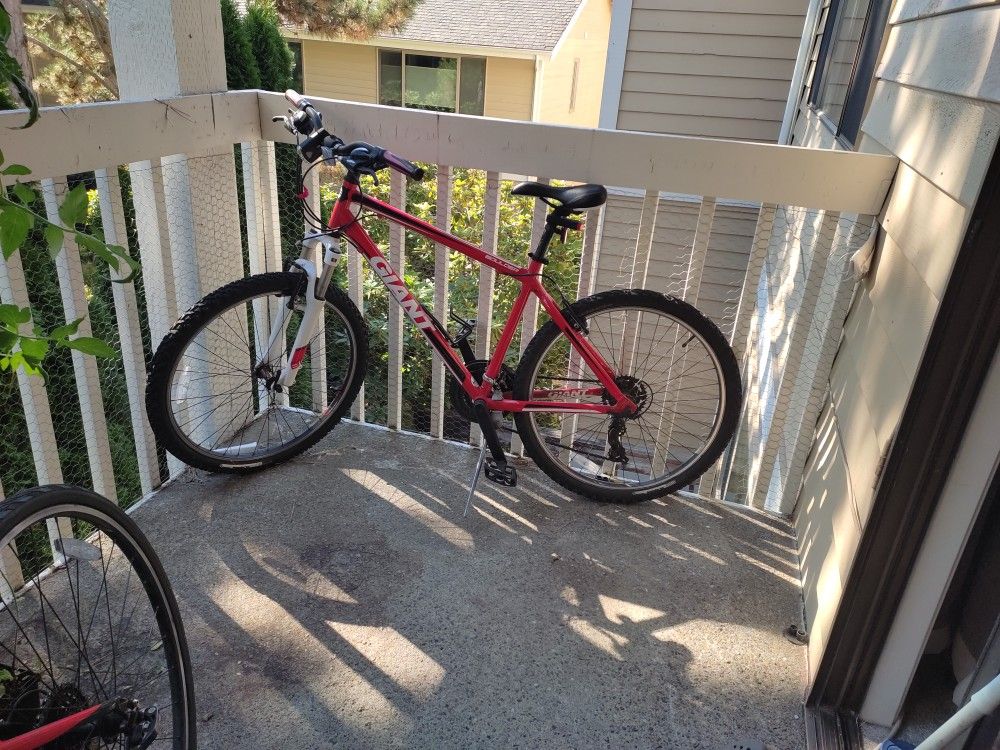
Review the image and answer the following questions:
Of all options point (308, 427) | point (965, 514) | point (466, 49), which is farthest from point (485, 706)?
point (466, 49)

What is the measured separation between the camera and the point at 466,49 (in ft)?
36.0

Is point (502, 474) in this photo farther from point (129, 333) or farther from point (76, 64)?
point (76, 64)

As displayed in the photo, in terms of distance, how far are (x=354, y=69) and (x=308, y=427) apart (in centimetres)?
1070

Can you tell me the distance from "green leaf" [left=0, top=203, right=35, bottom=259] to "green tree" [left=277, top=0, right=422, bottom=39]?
8.47m

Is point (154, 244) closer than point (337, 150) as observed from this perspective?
No

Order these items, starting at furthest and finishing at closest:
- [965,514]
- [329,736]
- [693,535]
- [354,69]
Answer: [354,69] → [693,535] → [329,736] → [965,514]

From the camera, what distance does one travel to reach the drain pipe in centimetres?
99

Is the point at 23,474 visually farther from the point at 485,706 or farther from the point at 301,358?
the point at 485,706

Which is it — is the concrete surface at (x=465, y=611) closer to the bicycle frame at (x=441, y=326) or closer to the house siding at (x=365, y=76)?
the bicycle frame at (x=441, y=326)

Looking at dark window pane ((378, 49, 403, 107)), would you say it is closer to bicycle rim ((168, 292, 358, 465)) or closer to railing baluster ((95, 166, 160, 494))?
bicycle rim ((168, 292, 358, 465))

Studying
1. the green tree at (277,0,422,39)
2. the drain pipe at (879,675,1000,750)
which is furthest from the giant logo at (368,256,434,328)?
the green tree at (277,0,422,39)

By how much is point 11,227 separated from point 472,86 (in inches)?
455

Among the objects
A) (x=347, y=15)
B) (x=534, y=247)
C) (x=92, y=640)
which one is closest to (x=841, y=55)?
(x=534, y=247)

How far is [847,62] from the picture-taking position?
9.97 feet
